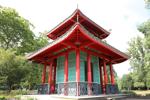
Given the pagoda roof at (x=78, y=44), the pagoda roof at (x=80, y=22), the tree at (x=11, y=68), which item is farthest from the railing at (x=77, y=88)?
the tree at (x=11, y=68)

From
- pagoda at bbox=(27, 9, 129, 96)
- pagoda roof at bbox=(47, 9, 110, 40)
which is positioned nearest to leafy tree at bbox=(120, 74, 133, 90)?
pagoda at bbox=(27, 9, 129, 96)

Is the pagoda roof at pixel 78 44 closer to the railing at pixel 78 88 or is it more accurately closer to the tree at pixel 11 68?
the tree at pixel 11 68

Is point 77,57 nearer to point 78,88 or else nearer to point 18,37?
point 78,88

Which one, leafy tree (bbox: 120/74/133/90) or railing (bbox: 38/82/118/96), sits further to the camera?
leafy tree (bbox: 120/74/133/90)

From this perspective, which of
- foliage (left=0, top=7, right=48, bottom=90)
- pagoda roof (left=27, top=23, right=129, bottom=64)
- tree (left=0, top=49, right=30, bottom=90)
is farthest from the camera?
foliage (left=0, top=7, right=48, bottom=90)

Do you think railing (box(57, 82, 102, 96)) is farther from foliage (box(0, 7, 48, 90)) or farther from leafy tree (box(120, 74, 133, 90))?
leafy tree (box(120, 74, 133, 90))

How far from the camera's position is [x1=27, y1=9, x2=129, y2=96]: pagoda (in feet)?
33.8

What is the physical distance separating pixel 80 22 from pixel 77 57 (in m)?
3.99

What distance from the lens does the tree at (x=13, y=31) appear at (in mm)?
28808

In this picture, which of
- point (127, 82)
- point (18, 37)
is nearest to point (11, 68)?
point (18, 37)

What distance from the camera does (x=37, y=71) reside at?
88.9 feet

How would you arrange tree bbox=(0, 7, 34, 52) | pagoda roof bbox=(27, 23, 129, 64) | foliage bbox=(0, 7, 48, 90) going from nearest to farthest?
1. pagoda roof bbox=(27, 23, 129, 64)
2. foliage bbox=(0, 7, 48, 90)
3. tree bbox=(0, 7, 34, 52)

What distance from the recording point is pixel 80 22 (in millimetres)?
13867

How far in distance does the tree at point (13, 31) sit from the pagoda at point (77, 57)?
1608 cm
